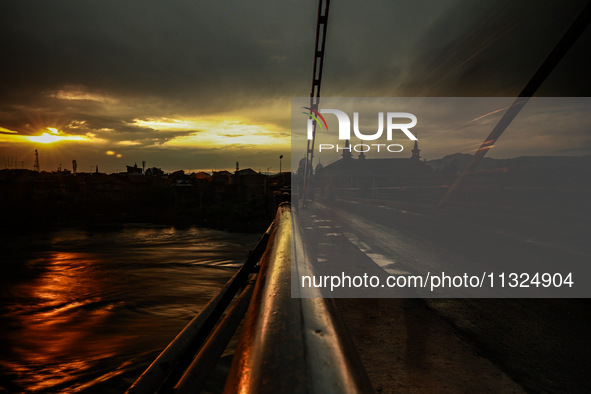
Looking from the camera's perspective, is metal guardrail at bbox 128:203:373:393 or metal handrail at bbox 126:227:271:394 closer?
metal guardrail at bbox 128:203:373:393

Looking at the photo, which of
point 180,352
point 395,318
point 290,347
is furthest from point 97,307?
point 290,347

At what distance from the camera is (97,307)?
10.5 m

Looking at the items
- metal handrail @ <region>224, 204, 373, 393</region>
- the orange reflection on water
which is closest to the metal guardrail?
metal handrail @ <region>224, 204, 373, 393</region>

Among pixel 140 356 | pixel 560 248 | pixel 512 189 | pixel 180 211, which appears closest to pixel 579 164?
pixel 512 189

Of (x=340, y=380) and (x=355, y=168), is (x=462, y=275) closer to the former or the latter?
(x=340, y=380)

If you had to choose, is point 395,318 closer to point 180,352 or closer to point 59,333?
point 180,352

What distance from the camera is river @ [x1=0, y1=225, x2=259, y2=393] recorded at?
19.4 feet

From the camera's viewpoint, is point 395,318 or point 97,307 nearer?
point 395,318

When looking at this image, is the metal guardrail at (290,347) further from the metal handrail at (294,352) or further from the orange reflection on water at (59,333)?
the orange reflection on water at (59,333)

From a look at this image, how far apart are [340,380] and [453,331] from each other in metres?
3.46

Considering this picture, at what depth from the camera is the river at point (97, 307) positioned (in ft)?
19.4

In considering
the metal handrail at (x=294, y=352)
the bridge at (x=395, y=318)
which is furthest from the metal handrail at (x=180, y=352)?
the metal handrail at (x=294, y=352)

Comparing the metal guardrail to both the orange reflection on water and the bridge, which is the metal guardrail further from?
the orange reflection on water

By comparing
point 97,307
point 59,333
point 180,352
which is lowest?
point 97,307
